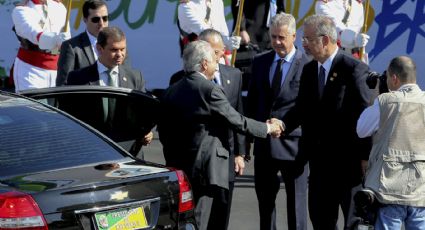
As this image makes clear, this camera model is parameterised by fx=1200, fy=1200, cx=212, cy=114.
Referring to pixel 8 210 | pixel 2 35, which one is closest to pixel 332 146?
pixel 8 210

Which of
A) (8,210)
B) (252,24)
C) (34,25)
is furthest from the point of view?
(252,24)

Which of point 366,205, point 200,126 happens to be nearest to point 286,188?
point 200,126

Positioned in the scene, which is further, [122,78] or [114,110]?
[122,78]

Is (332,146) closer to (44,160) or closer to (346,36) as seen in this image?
(44,160)

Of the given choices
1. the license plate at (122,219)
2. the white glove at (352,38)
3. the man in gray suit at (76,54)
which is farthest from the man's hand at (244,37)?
the license plate at (122,219)

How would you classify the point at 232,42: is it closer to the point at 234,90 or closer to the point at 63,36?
the point at 63,36

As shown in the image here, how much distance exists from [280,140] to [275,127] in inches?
14.2

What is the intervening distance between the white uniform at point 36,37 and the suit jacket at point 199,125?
3198 mm

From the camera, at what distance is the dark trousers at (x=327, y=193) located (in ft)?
25.9

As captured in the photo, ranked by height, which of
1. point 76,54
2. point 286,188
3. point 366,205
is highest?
point 76,54

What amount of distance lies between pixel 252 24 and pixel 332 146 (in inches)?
242

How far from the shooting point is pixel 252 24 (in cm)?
1390

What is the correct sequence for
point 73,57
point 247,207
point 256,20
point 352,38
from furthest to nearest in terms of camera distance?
point 256,20 → point 352,38 → point 247,207 → point 73,57

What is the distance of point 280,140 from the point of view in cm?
848
